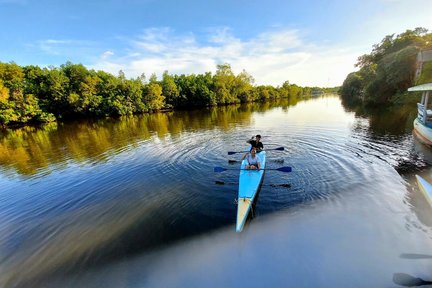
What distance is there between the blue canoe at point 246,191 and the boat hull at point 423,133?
40.4 feet

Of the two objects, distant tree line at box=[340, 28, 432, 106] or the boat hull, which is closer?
the boat hull

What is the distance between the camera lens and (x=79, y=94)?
53094 millimetres

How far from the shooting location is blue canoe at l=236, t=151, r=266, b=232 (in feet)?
22.8

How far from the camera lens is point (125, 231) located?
24.5 feet

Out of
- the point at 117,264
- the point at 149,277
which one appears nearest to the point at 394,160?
the point at 149,277

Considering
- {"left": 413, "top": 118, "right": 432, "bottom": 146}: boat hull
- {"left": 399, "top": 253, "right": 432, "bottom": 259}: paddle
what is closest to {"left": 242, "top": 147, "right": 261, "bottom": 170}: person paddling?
{"left": 399, "top": 253, "right": 432, "bottom": 259}: paddle

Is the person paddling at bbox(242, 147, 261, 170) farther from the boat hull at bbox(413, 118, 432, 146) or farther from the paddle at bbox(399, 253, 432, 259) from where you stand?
the boat hull at bbox(413, 118, 432, 146)

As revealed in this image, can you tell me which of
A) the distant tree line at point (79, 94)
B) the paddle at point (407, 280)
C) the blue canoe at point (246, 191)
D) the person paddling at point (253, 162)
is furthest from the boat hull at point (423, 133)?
the distant tree line at point (79, 94)

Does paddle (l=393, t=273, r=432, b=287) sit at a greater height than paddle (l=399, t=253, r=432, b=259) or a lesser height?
lesser

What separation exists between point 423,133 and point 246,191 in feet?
50.6

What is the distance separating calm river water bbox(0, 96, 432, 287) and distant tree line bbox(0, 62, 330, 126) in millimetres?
41310

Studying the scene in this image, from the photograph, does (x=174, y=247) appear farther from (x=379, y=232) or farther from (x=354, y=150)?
(x=354, y=150)

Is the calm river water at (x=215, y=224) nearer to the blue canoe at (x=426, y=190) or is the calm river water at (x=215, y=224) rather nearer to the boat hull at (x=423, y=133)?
the blue canoe at (x=426, y=190)

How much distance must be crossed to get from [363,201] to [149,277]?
8.14 m
